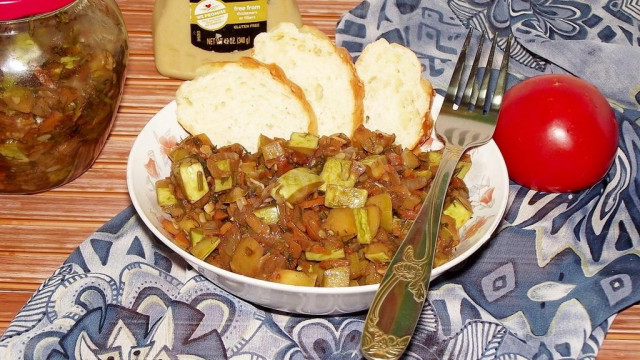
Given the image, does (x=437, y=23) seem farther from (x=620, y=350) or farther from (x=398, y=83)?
(x=620, y=350)

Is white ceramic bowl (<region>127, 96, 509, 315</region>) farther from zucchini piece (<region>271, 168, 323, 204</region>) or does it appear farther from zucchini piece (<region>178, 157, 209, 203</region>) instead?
zucchini piece (<region>271, 168, 323, 204</region>)

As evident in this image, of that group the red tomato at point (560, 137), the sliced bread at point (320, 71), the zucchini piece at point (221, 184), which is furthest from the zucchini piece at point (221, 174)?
the red tomato at point (560, 137)

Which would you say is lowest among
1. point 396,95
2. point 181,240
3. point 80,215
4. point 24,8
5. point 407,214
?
point 80,215

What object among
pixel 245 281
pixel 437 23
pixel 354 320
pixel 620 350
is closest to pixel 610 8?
pixel 437 23

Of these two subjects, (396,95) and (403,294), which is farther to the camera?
(396,95)

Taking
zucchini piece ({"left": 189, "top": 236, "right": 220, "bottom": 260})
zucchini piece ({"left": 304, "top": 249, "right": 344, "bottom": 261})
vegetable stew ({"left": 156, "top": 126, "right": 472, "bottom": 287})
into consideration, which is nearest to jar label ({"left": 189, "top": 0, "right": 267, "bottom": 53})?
vegetable stew ({"left": 156, "top": 126, "right": 472, "bottom": 287})

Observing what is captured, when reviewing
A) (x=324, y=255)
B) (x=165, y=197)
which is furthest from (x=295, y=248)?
(x=165, y=197)

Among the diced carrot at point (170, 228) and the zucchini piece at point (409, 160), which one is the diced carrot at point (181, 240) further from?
the zucchini piece at point (409, 160)

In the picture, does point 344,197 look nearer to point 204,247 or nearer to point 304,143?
point 304,143
